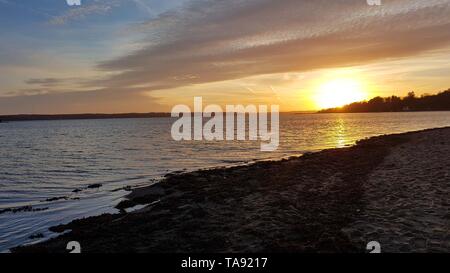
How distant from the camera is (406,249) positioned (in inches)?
439

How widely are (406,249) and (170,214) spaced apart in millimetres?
10608

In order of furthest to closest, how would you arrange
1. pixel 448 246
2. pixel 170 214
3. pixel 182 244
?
pixel 170 214 → pixel 182 244 → pixel 448 246

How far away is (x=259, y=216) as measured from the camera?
634 inches

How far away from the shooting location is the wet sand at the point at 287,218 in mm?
12406

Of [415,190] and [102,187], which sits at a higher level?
[415,190]

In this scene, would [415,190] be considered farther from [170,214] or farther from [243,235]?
[170,214]

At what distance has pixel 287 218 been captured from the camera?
50.8 feet

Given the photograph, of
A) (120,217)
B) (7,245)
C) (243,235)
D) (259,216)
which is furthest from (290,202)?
(7,245)

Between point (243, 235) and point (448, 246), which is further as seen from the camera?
point (243, 235)

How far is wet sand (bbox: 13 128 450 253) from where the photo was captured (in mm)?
12406
